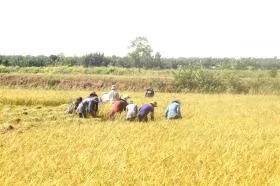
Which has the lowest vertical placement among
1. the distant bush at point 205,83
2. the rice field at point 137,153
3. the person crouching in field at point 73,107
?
the distant bush at point 205,83

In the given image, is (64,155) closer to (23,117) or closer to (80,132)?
(80,132)

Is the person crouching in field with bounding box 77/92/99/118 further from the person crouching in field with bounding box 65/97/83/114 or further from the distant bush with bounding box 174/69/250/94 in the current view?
the distant bush with bounding box 174/69/250/94

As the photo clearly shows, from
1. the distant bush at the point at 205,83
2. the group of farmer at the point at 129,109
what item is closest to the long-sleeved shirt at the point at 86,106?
the group of farmer at the point at 129,109

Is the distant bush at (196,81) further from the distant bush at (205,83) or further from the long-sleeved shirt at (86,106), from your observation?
the long-sleeved shirt at (86,106)

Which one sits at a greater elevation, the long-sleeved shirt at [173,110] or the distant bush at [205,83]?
the long-sleeved shirt at [173,110]

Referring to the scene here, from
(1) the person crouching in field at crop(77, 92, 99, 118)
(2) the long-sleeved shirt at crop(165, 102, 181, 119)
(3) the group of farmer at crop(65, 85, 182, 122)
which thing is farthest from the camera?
(1) the person crouching in field at crop(77, 92, 99, 118)

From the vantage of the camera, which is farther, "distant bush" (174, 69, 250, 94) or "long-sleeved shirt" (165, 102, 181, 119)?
"distant bush" (174, 69, 250, 94)

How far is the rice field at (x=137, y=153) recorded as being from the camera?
524cm

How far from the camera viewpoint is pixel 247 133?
11531 mm

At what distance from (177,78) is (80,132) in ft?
80.9

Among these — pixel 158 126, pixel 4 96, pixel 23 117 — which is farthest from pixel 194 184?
pixel 4 96

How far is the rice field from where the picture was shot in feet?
17.2

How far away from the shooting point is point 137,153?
7.41 metres

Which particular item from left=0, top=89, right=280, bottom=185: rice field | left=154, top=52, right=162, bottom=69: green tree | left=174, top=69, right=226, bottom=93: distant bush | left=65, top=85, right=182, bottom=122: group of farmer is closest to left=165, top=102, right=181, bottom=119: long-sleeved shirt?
left=65, top=85, right=182, bottom=122: group of farmer
